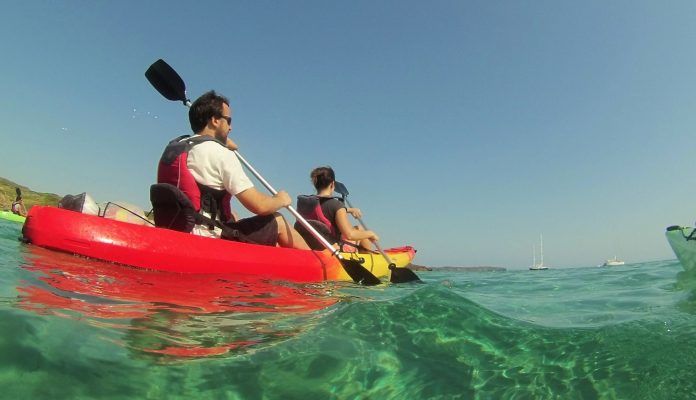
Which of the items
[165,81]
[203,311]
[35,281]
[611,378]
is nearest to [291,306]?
[203,311]

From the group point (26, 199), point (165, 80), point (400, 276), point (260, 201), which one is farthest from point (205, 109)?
point (26, 199)

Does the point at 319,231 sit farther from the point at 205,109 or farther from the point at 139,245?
the point at 139,245

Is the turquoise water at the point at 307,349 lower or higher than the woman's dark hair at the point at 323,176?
lower

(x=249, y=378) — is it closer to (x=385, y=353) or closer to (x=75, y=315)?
(x=385, y=353)

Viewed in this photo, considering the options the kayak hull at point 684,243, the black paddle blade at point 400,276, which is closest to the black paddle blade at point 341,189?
the black paddle blade at point 400,276

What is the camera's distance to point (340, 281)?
6.13 m

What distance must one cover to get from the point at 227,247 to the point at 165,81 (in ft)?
12.3

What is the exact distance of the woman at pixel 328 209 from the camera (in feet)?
25.0

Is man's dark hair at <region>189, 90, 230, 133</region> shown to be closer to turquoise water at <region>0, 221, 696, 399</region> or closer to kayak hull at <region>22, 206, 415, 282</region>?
kayak hull at <region>22, 206, 415, 282</region>

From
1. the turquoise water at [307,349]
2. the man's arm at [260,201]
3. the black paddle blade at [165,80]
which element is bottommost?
the turquoise water at [307,349]

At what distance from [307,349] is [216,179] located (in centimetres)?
341

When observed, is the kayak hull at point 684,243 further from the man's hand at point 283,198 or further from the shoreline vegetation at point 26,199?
the shoreline vegetation at point 26,199

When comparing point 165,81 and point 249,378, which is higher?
point 165,81

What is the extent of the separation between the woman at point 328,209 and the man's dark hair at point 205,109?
8.91 feet
